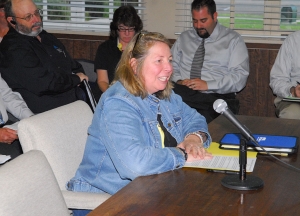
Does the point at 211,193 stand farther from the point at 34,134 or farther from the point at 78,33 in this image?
the point at 78,33

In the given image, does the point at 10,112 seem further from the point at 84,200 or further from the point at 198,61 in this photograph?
the point at 84,200

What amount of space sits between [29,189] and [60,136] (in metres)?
0.70

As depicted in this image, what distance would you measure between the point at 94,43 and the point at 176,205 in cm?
384

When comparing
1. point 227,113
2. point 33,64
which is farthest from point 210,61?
point 227,113

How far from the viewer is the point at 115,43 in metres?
4.74

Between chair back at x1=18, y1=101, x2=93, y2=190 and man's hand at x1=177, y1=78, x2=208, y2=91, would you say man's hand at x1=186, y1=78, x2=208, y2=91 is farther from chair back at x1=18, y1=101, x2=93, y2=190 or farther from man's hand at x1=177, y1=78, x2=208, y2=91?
chair back at x1=18, y1=101, x2=93, y2=190

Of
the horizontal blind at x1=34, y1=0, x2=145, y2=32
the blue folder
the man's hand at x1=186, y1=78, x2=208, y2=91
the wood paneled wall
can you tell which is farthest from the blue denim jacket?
the horizontal blind at x1=34, y1=0, x2=145, y2=32

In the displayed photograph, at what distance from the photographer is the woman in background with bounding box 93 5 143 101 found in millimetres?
4535

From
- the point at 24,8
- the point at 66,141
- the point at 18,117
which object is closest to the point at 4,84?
the point at 18,117

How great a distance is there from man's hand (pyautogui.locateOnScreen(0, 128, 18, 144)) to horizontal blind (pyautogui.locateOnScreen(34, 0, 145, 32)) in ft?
7.73

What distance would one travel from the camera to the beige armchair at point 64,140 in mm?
2178

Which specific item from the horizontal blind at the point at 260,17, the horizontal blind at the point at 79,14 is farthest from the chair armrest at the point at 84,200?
the horizontal blind at the point at 79,14

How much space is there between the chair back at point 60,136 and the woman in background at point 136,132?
0.08 m

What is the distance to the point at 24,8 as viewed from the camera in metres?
4.02
